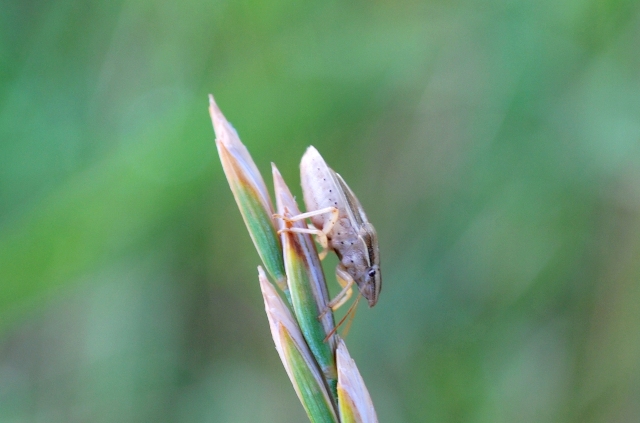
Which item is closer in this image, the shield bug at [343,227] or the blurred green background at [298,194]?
the shield bug at [343,227]

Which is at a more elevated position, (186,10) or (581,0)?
(186,10)

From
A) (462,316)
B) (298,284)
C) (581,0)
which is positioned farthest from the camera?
(462,316)

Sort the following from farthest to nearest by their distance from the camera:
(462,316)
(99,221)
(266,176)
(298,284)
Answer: (266,176), (462,316), (99,221), (298,284)

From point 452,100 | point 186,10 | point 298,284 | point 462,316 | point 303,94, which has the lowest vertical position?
point 462,316

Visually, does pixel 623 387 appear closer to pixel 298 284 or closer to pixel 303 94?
pixel 298 284

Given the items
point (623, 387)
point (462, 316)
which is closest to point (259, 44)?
point (462, 316)

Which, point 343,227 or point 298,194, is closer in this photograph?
point 343,227

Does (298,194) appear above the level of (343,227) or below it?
above

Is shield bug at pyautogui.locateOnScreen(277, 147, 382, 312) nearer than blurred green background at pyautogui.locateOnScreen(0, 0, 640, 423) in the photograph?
Yes
